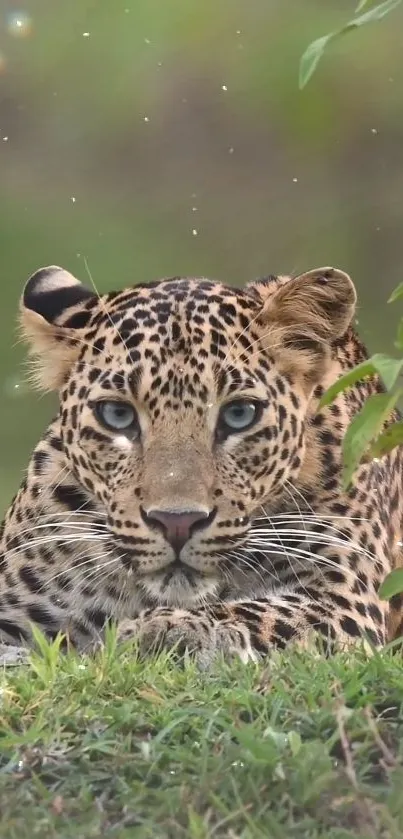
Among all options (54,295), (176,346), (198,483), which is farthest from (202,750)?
(54,295)

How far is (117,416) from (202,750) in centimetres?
199

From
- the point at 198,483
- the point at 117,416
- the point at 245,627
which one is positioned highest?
the point at 117,416

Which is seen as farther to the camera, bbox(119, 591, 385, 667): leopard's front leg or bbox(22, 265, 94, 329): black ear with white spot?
bbox(22, 265, 94, 329): black ear with white spot

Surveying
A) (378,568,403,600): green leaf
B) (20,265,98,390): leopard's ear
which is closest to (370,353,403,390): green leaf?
(378,568,403,600): green leaf

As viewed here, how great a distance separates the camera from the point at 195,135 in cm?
2803

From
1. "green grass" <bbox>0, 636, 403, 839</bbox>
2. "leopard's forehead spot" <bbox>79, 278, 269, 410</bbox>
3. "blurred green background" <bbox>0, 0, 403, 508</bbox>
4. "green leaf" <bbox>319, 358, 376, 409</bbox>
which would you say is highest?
"blurred green background" <bbox>0, 0, 403, 508</bbox>

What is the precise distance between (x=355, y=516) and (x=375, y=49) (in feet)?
79.3

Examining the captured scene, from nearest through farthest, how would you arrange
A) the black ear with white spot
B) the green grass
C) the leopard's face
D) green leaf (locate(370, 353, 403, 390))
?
the green grass
green leaf (locate(370, 353, 403, 390))
the leopard's face
the black ear with white spot

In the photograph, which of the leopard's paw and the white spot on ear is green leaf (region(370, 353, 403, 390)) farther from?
the white spot on ear

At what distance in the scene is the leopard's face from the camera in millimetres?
6344

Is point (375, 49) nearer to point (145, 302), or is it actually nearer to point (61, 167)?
point (61, 167)

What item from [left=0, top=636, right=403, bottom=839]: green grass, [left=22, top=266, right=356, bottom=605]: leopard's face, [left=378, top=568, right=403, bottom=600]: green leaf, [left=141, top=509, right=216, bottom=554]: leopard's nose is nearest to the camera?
[left=0, top=636, right=403, bottom=839]: green grass

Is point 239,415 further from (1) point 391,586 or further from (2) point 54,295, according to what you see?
(1) point 391,586

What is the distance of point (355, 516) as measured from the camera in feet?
22.7
